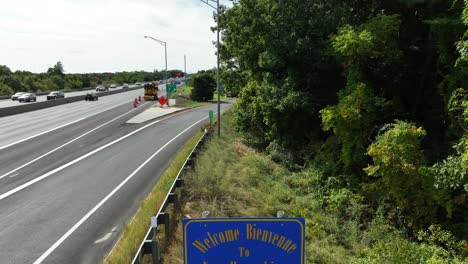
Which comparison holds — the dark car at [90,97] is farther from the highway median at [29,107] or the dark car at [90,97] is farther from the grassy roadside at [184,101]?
the grassy roadside at [184,101]

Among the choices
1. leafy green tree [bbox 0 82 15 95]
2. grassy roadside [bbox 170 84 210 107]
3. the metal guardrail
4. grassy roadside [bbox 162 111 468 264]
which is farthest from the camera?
leafy green tree [bbox 0 82 15 95]

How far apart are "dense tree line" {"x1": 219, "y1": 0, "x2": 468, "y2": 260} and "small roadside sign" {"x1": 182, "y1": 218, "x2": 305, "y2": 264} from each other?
867 centimetres

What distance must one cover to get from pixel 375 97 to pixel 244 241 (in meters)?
13.3

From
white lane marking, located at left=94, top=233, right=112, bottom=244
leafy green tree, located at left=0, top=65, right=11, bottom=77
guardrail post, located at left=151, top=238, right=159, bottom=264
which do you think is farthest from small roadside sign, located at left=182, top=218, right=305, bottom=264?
leafy green tree, located at left=0, top=65, right=11, bottom=77

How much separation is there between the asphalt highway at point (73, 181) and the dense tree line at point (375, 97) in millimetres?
7649

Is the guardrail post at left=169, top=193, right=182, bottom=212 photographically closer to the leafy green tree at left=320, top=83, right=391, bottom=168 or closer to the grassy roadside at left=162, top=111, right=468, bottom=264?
the grassy roadside at left=162, top=111, right=468, bottom=264

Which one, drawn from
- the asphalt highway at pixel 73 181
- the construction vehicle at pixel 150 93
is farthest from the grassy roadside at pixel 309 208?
the construction vehicle at pixel 150 93

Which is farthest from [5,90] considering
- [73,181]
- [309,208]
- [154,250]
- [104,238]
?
[154,250]

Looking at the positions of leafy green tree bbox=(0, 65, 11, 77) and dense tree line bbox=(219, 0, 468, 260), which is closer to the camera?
dense tree line bbox=(219, 0, 468, 260)

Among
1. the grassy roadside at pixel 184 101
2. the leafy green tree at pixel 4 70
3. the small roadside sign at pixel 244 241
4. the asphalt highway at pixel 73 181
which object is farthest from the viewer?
the leafy green tree at pixel 4 70

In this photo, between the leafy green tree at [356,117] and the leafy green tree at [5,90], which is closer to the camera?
the leafy green tree at [356,117]

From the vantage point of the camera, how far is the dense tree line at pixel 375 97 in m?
12.8

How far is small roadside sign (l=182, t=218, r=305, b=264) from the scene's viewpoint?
10.6 ft

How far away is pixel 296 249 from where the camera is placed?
328 centimetres
